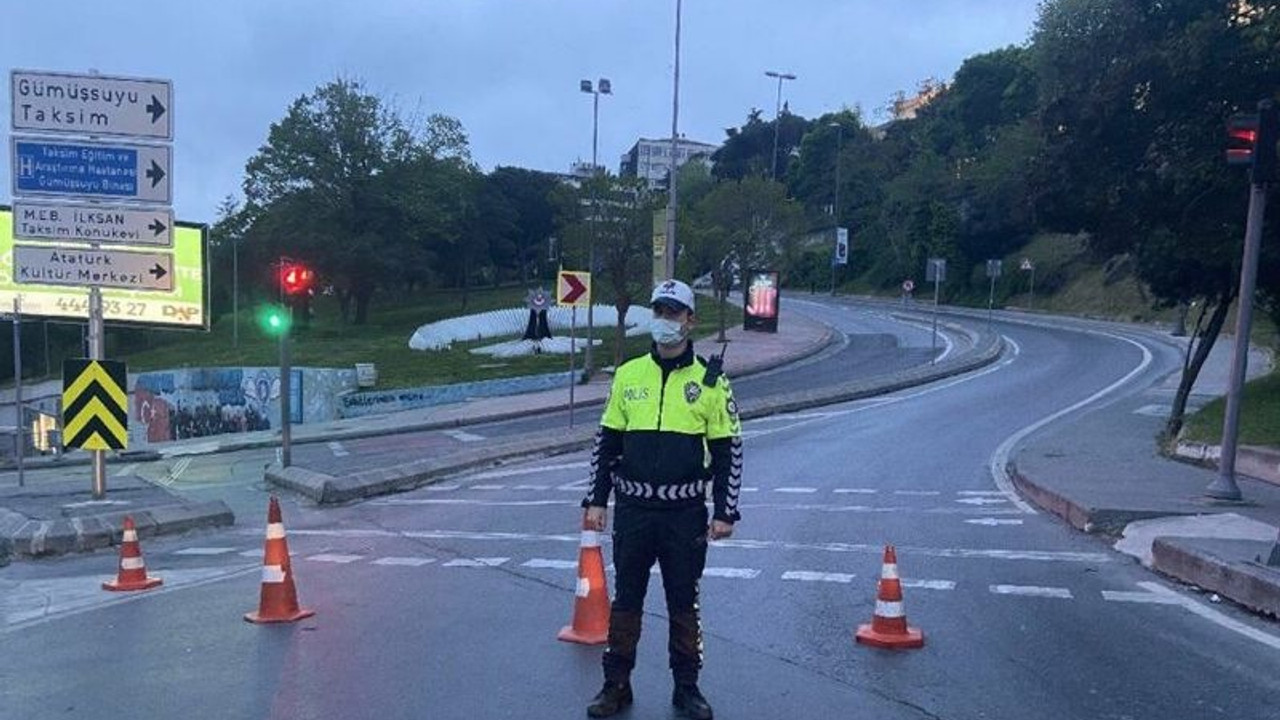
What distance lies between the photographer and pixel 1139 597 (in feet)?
26.6

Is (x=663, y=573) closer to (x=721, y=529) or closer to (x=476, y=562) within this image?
(x=721, y=529)

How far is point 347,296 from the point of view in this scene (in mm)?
71000

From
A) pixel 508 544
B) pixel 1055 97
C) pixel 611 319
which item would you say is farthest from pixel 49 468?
pixel 611 319

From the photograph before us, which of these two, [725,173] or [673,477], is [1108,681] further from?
[725,173]

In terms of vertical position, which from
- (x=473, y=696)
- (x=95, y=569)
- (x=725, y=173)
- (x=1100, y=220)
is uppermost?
(x=725, y=173)

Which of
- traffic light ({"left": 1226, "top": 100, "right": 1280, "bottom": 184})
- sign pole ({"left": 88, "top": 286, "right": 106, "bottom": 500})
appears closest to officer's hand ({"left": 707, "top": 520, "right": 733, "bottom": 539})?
traffic light ({"left": 1226, "top": 100, "right": 1280, "bottom": 184})

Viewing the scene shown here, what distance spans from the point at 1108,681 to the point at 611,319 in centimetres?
4880

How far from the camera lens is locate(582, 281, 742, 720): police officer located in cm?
518

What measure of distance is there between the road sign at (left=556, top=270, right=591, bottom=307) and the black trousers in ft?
51.9

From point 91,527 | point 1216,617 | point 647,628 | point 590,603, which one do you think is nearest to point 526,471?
point 91,527

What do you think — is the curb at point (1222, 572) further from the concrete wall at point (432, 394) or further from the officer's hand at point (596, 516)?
the concrete wall at point (432, 394)

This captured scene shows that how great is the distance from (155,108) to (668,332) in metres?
9.67

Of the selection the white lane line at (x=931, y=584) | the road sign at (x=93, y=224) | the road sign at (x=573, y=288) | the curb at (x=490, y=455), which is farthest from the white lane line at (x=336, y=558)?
the road sign at (x=573, y=288)

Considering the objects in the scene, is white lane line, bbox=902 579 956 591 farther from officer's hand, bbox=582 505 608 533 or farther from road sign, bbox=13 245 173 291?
road sign, bbox=13 245 173 291
